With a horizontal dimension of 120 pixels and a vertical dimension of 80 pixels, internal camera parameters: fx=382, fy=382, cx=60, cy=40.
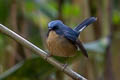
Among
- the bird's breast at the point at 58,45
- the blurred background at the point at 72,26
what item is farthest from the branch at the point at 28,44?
the blurred background at the point at 72,26

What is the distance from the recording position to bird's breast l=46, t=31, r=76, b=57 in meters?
2.66

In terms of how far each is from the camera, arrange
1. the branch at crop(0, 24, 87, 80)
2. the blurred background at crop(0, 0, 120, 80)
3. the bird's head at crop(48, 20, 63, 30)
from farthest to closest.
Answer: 1. the blurred background at crop(0, 0, 120, 80)
2. the bird's head at crop(48, 20, 63, 30)
3. the branch at crop(0, 24, 87, 80)

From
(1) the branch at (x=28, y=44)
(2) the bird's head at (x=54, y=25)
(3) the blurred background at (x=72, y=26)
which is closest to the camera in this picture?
(1) the branch at (x=28, y=44)

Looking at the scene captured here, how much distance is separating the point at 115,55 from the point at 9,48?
46.3 inches

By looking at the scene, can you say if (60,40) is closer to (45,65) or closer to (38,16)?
(45,65)

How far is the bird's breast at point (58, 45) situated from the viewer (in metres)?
2.66

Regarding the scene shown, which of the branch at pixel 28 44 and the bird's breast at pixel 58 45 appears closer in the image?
the branch at pixel 28 44

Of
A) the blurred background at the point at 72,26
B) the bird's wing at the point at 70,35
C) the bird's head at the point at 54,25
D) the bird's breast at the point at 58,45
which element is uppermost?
the bird's head at the point at 54,25

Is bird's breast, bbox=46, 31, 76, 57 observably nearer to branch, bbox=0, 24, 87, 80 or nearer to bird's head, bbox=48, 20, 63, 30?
bird's head, bbox=48, 20, 63, 30

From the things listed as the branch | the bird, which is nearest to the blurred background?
the bird

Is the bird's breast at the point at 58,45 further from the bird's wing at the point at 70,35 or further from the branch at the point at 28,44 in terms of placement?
the branch at the point at 28,44

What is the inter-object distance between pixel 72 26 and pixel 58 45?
4.93ft

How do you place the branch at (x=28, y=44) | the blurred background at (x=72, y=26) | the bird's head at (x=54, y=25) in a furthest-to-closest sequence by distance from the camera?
the blurred background at (x=72, y=26) → the bird's head at (x=54, y=25) → the branch at (x=28, y=44)

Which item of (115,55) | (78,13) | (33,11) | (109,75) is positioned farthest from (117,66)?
(33,11)
